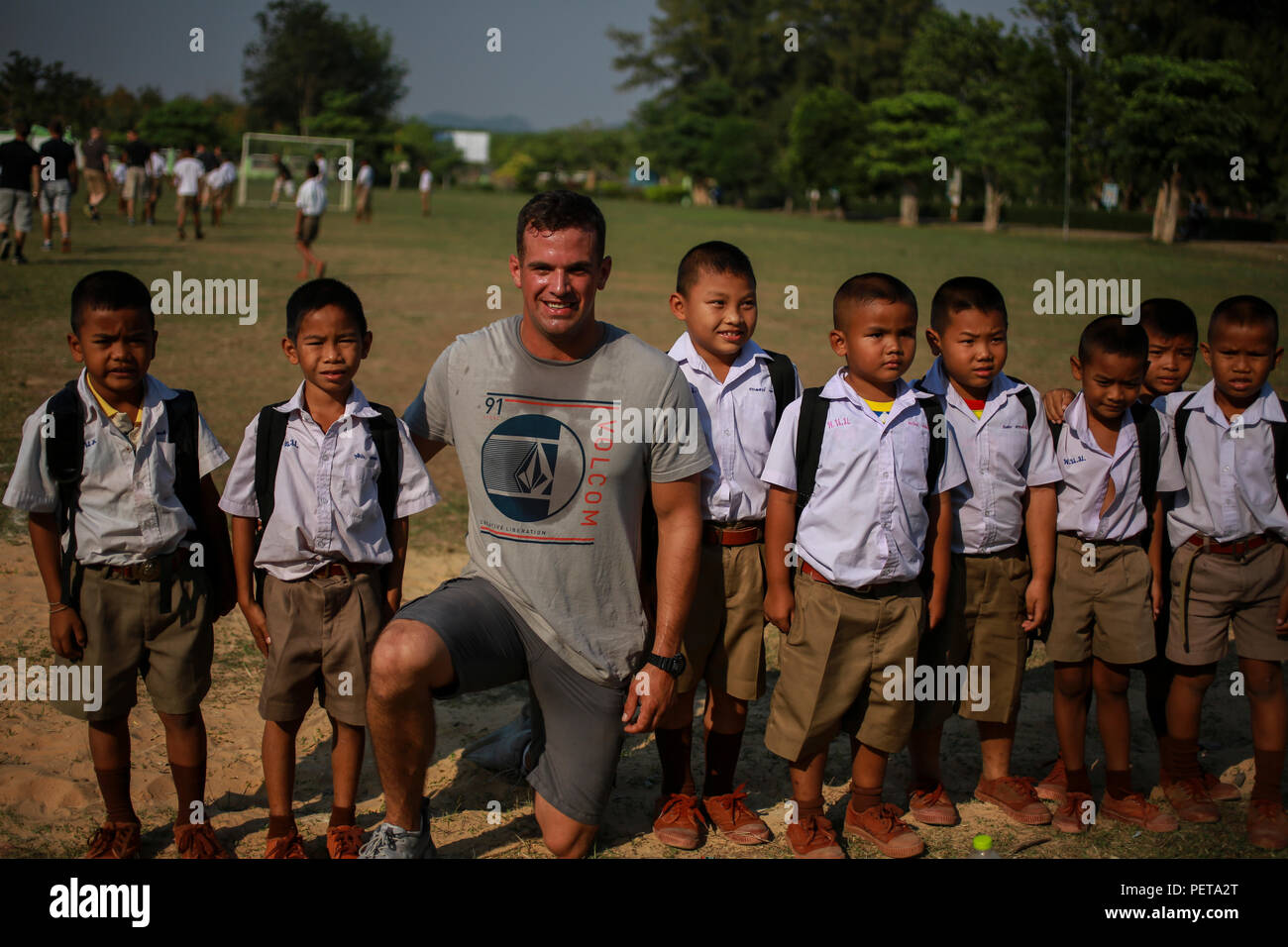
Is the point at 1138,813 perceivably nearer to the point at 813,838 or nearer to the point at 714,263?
the point at 813,838

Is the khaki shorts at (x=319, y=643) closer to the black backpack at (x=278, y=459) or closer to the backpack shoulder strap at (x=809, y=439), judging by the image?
the black backpack at (x=278, y=459)

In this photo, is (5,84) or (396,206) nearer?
(5,84)

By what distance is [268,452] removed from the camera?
3.77 meters

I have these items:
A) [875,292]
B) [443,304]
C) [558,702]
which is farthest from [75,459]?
[443,304]

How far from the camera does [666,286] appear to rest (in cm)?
2072

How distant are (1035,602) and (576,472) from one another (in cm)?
189

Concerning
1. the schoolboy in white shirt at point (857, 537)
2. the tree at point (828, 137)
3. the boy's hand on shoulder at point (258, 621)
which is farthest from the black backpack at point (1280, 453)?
the tree at point (828, 137)

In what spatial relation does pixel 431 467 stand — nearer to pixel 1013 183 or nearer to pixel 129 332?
pixel 129 332

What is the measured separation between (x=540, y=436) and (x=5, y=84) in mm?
48651

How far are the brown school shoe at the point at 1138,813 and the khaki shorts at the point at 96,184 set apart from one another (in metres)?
27.5

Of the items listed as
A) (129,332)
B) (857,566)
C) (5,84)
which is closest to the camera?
(129,332)

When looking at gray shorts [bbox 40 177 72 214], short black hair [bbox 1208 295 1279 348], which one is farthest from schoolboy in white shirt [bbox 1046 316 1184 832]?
gray shorts [bbox 40 177 72 214]

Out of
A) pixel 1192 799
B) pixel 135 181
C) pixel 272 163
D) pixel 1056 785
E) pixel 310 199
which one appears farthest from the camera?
pixel 272 163

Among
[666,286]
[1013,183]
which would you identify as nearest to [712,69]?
[1013,183]
